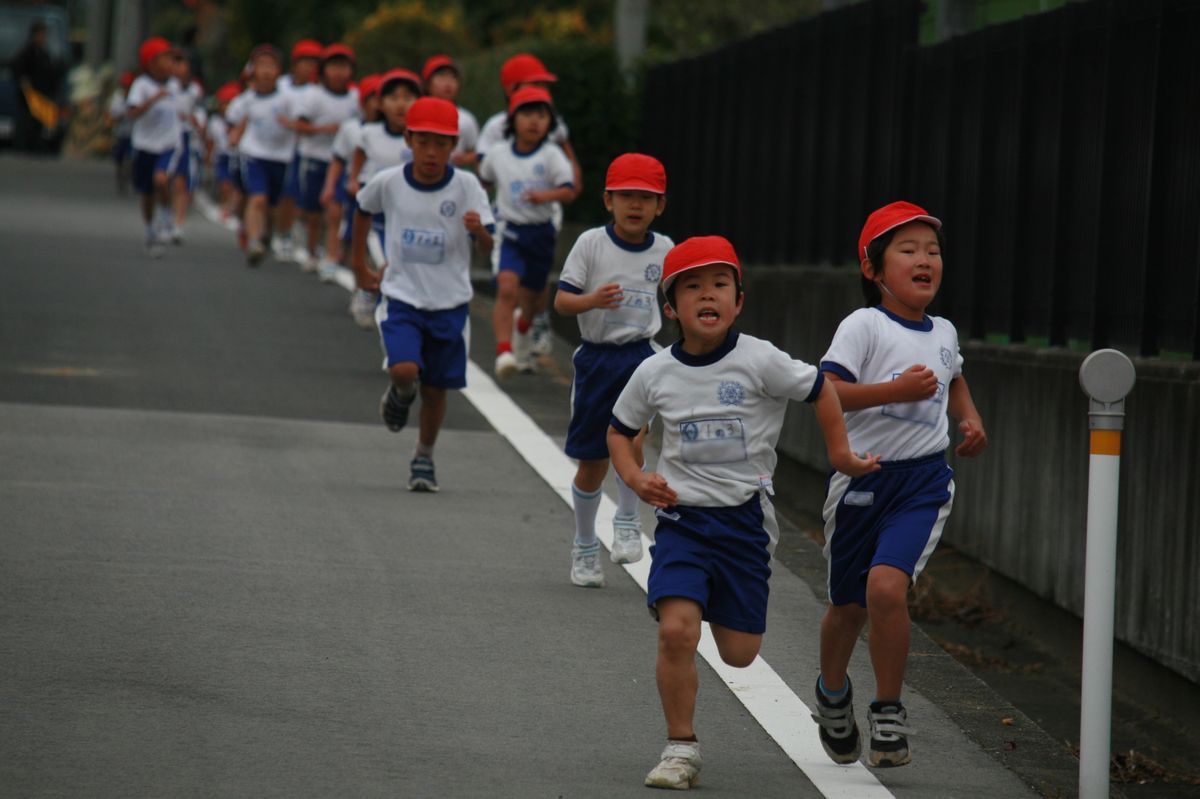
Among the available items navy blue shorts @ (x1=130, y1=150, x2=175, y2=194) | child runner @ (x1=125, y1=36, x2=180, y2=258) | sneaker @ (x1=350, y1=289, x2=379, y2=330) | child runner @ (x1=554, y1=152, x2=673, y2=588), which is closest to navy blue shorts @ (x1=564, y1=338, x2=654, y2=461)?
child runner @ (x1=554, y1=152, x2=673, y2=588)

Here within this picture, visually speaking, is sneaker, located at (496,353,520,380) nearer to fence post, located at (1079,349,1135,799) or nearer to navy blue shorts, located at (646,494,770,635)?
navy blue shorts, located at (646,494,770,635)

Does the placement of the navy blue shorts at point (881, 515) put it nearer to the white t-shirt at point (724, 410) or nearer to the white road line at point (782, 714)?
the white t-shirt at point (724, 410)

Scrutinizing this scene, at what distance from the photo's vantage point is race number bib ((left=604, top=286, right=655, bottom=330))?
8.70 meters

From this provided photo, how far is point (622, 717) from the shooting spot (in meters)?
6.66

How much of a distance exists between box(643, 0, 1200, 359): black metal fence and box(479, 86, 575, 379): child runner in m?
1.64

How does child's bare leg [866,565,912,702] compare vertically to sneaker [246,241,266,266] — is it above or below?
below

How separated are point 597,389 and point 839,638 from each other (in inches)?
106

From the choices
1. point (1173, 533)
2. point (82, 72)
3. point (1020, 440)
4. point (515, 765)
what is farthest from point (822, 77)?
point (82, 72)

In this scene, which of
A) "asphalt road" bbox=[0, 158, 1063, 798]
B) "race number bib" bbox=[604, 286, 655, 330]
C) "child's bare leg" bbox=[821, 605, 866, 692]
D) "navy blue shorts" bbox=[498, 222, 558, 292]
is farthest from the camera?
"navy blue shorts" bbox=[498, 222, 558, 292]

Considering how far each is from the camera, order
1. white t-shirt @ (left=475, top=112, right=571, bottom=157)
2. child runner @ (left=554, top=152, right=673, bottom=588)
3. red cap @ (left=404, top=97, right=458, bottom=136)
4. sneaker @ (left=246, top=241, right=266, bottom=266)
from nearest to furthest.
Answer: child runner @ (left=554, top=152, right=673, bottom=588) < red cap @ (left=404, top=97, right=458, bottom=136) < white t-shirt @ (left=475, top=112, right=571, bottom=157) < sneaker @ (left=246, top=241, right=266, bottom=266)

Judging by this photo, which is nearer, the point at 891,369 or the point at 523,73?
the point at 891,369

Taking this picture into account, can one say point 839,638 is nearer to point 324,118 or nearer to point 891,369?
point 891,369

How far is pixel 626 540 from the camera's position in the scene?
8875mm

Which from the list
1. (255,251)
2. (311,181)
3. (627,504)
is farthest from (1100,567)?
(255,251)
